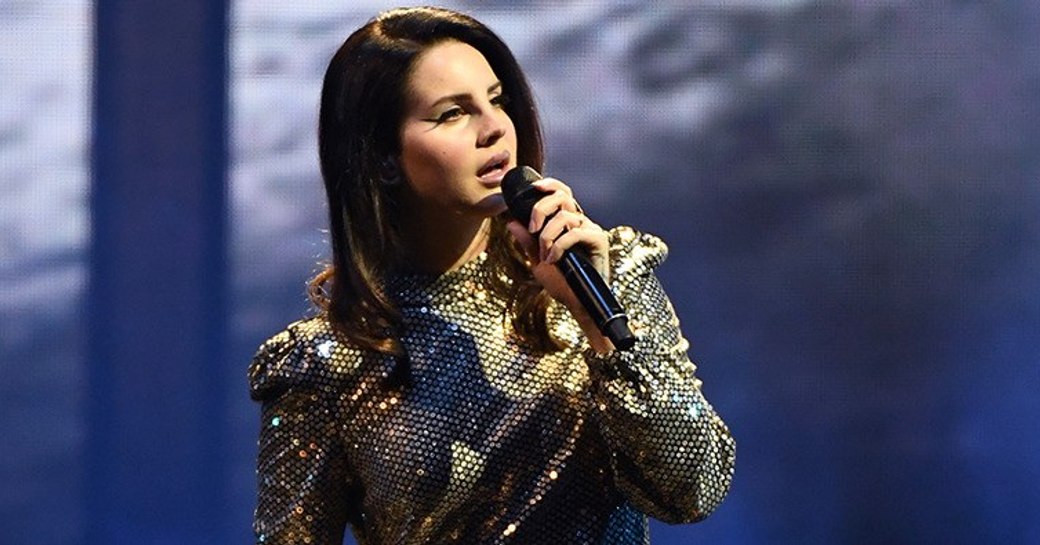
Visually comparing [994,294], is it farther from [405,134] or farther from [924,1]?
[405,134]

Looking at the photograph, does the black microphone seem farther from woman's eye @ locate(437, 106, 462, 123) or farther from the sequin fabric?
woman's eye @ locate(437, 106, 462, 123)

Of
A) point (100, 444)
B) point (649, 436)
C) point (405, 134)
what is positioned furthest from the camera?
point (100, 444)

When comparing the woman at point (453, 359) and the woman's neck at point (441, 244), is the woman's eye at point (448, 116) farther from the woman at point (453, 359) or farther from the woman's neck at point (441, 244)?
the woman's neck at point (441, 244)

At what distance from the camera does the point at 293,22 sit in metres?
2.41

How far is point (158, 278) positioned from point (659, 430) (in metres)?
1.32

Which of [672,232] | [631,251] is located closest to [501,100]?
[631,251]

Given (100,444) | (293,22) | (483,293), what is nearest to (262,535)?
(483,293)

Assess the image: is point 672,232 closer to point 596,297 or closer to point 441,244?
point 441,244

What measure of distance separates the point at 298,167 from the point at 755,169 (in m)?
0.70

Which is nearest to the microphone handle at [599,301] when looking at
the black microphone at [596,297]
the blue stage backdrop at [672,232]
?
the black microphone at [596,297]

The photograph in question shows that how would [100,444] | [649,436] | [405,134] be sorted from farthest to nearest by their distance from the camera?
[100,444]
[405,134]
[649,436]

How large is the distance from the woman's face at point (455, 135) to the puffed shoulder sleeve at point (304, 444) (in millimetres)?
165

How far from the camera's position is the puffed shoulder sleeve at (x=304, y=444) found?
1.41 m

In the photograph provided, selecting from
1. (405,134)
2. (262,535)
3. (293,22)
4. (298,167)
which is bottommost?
(262,535)
